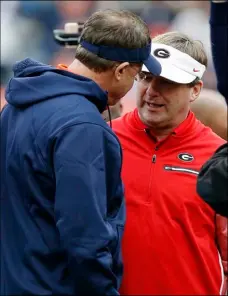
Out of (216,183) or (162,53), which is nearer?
(216,183)

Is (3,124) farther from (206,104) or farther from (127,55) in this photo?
(206,104)

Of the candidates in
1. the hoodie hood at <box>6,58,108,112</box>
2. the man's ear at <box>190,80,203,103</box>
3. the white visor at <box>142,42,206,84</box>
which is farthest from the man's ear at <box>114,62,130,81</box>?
the man's ear at <box>190,80,203,103</box>

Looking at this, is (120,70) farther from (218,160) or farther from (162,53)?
(218,160)

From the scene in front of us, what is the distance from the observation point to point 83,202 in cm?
257

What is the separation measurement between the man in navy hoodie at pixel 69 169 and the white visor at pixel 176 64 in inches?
10.4

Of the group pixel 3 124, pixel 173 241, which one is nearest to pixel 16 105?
pixel 3 124

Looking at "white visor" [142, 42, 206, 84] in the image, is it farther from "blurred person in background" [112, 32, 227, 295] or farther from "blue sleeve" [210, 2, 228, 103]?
"blue sleeve" [210, 2, 228, 103]

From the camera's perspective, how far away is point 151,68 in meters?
2.97

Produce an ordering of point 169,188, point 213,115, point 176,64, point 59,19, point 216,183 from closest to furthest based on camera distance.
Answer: point 216,183, point 169,188, point 176,64, point 213,115, point 59,19

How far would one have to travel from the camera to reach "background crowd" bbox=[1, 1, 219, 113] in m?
9.08

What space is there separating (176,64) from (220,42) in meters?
0.90

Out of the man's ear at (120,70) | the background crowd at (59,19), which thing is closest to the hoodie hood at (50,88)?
the man's ear at (120,70)

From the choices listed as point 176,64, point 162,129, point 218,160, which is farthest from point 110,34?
point 218,160

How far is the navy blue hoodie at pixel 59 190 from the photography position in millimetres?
2570
